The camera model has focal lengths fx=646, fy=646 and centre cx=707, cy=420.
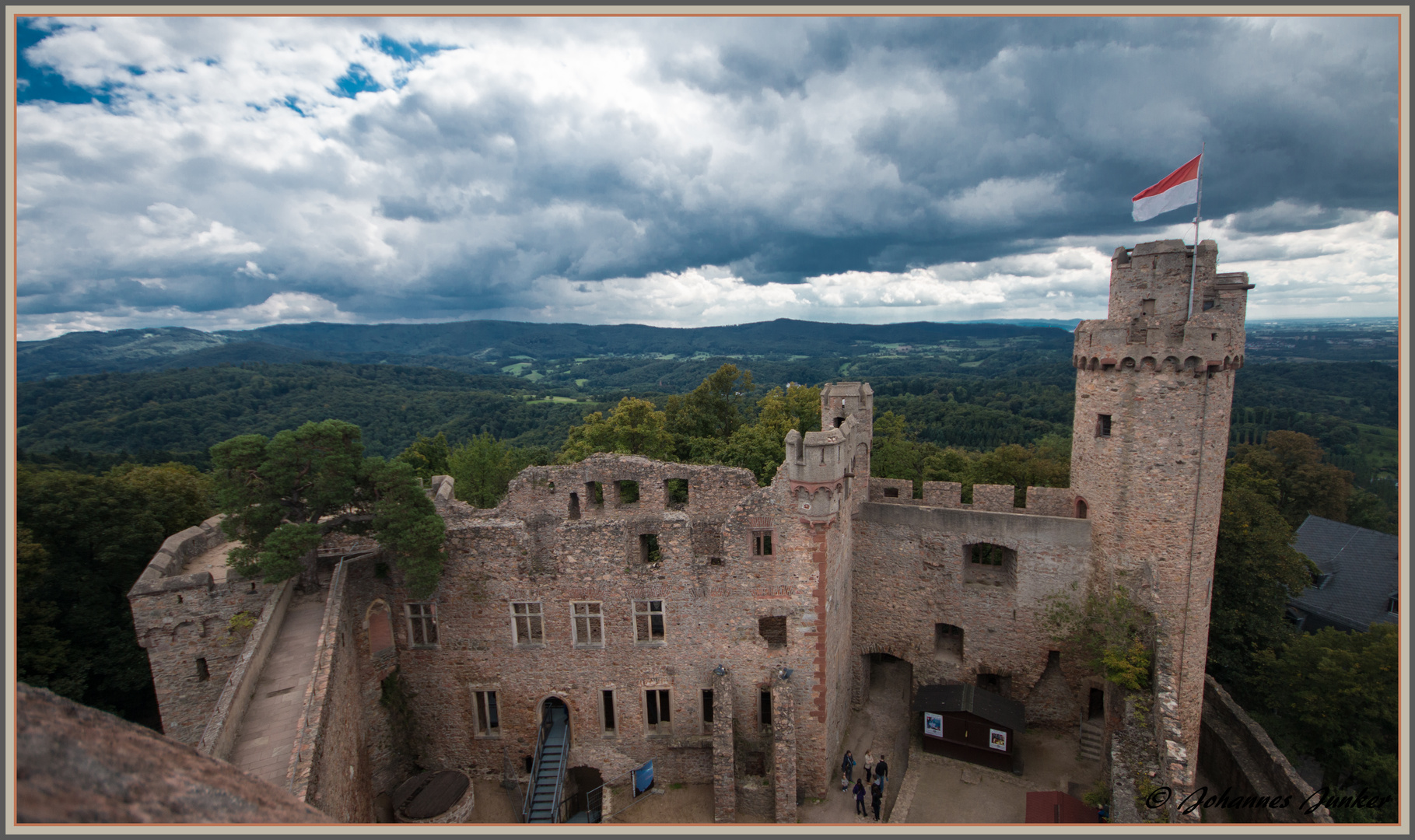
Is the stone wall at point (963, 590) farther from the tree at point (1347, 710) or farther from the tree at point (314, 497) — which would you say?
the tree at point (314, 497)

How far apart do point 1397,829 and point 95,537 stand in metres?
37.0

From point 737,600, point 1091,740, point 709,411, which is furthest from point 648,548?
point 709,411

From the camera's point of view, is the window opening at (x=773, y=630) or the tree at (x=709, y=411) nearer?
the window opening at (x=773, y=630)

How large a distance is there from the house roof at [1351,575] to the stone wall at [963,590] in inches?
976

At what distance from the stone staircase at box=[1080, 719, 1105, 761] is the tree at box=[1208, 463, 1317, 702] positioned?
981 centimetres

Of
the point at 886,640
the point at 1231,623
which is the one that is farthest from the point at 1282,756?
the point at 886,640

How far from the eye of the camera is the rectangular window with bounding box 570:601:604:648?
1852 centimetres

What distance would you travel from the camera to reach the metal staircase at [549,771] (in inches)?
712

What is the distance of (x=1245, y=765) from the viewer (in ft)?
70.3

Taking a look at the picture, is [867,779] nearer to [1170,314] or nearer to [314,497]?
[1170,314]

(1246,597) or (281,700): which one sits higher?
(281,700)

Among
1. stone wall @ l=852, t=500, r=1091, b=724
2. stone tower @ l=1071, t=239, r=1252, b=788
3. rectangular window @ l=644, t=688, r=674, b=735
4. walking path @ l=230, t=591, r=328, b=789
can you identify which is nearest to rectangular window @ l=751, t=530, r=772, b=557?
rectangular window @ l=644, t=688, r=674, b=735

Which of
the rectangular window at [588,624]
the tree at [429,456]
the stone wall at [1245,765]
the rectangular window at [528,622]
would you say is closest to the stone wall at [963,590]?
the stone wall at [1245,765]

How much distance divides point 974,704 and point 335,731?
17993 millimetres
